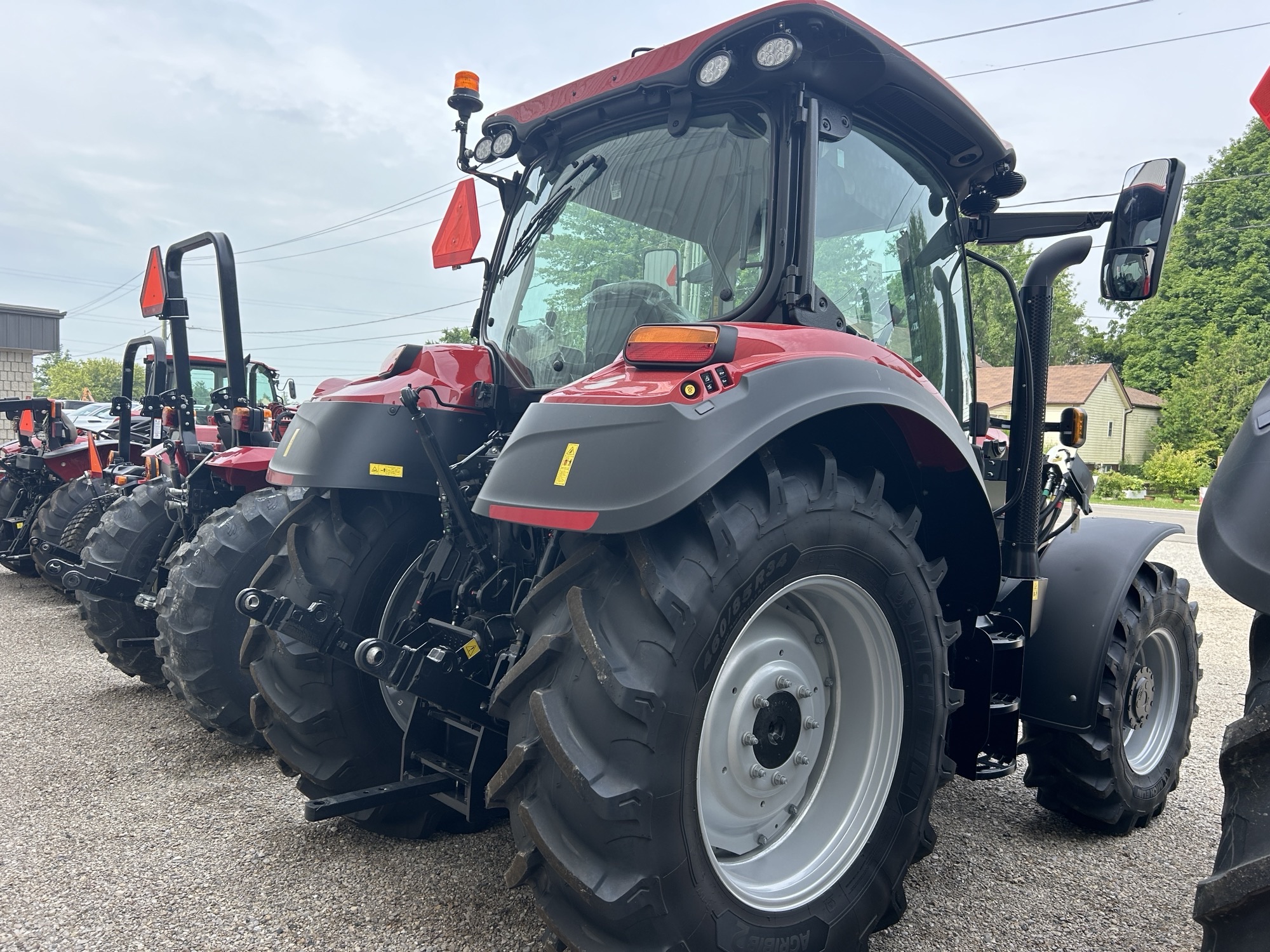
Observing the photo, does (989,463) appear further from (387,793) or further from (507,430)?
(387,793)

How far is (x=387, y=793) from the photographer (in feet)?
7.93

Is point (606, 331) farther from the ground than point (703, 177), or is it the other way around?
point (703, 177)

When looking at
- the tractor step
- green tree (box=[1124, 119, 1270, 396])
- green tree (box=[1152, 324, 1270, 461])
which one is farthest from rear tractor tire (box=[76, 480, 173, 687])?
green tree (box=[1124, 119, 1270, 396])

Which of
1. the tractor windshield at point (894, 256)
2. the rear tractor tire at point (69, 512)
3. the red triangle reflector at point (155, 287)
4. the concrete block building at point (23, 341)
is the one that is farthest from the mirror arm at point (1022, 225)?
the concrete block building at point (23, 341)

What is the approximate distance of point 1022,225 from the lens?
3281mm

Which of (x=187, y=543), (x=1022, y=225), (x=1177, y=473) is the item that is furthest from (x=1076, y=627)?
(x=1177, y=473)

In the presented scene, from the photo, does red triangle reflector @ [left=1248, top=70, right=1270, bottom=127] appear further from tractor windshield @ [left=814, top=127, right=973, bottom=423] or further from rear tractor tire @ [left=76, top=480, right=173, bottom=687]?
rear tractor tire @ [left=76, top=480, right=173, bottom=687]

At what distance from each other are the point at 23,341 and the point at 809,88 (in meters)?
30.5

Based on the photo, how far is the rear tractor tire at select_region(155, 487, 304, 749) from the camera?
153 inches

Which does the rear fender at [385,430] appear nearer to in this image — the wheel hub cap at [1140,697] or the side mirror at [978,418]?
the side mirror at [978,418]

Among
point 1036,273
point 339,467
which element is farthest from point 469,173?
point 1036,273

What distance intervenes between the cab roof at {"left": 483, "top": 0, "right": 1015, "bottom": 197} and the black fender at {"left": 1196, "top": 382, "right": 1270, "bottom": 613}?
138 centimetres

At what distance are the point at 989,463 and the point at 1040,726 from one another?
37.9 inches

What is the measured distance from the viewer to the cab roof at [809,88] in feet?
7.48
